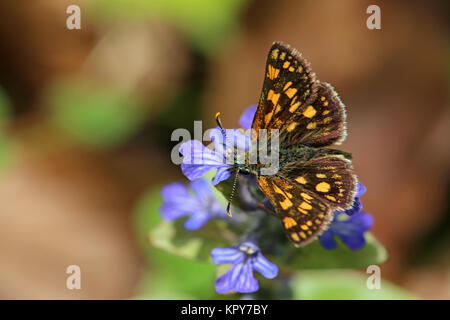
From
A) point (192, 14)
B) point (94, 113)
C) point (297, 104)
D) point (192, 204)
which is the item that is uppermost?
point (192, 14)

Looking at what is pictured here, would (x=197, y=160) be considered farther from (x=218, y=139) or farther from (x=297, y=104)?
(x=297, y=104)

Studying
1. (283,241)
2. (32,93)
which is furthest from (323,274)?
(32,93)

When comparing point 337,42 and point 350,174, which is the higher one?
point 337,42

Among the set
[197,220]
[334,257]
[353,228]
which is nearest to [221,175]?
[197,220]

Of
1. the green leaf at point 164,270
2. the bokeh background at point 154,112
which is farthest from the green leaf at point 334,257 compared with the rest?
the bokeh background at point 154,112

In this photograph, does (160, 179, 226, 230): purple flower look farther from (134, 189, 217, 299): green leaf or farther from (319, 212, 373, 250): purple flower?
(134, 189, 217, 299): green leaf

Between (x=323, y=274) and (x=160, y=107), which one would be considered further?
(x=160, y=107)

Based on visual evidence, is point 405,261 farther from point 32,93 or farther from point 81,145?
point 32,93

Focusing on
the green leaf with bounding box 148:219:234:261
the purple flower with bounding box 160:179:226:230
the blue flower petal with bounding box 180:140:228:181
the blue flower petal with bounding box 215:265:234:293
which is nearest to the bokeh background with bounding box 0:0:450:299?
the green leaf with bounding box 148:219:234:261
